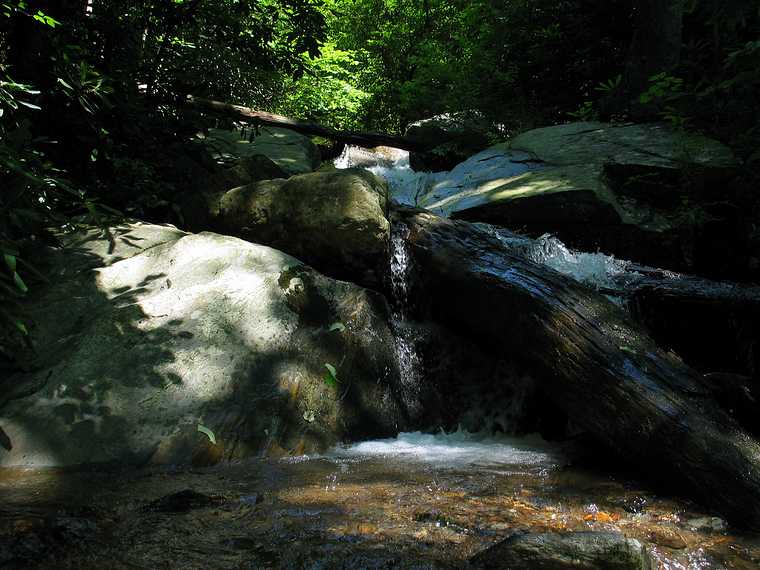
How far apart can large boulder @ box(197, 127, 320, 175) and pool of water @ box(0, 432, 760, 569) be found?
4874mm

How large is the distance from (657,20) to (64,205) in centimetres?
869

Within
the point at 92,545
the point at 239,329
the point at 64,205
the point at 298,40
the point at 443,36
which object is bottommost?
the point at 92,545

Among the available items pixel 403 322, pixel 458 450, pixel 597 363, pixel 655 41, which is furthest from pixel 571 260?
pixel 655 41

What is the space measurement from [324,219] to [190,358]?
171 cm

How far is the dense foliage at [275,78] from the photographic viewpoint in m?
4.73

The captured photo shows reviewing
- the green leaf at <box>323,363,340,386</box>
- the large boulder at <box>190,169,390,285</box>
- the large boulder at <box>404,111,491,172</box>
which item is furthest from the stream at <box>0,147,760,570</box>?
the large boulder at <box>404,111,491,172</box>

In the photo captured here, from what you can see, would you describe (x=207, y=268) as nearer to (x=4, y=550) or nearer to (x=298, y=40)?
(x=4, y=550)

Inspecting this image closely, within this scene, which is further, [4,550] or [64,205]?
[64,205]

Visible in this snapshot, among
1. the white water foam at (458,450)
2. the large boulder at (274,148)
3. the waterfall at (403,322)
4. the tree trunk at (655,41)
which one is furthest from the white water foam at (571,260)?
the tree trunk at (655,41)

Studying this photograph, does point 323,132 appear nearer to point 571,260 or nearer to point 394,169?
point 394,169

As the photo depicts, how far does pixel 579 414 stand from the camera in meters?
3.95

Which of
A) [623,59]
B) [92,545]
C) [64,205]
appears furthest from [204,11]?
[623,59]

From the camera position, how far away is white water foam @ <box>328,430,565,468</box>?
151 inches

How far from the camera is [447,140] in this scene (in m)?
11.2
